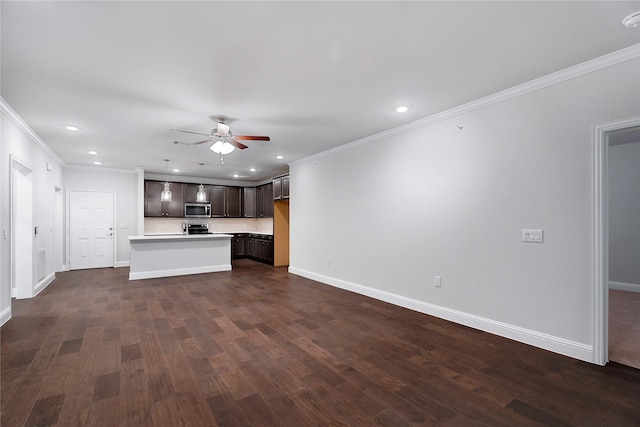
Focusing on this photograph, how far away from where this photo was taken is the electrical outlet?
3.02m

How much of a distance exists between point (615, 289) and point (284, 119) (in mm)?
6502

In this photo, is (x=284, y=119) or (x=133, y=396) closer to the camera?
(x=133, y=396)

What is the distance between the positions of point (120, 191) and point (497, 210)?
28.7 feet

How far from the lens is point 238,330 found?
350 cm

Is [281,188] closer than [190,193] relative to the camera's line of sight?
Yes

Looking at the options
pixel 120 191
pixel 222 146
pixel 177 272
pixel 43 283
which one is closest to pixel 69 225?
pixel 120 191

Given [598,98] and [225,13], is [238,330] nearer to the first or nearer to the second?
[225,13]

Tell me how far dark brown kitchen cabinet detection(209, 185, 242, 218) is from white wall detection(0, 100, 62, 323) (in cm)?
381

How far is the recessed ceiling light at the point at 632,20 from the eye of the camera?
203 cm

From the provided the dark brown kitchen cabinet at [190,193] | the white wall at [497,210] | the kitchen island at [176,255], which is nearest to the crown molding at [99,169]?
the dark brown kitchen cabinet at [190,193]

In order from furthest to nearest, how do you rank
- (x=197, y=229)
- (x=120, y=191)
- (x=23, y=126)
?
(x=197, y=229)
(x=120, y=191)
(x=23, y=126)

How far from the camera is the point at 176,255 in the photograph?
6.88 metres

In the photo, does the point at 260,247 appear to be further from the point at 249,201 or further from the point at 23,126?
the point at 23,126

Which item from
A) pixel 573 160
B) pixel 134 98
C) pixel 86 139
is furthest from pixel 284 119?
pixel 86 139
